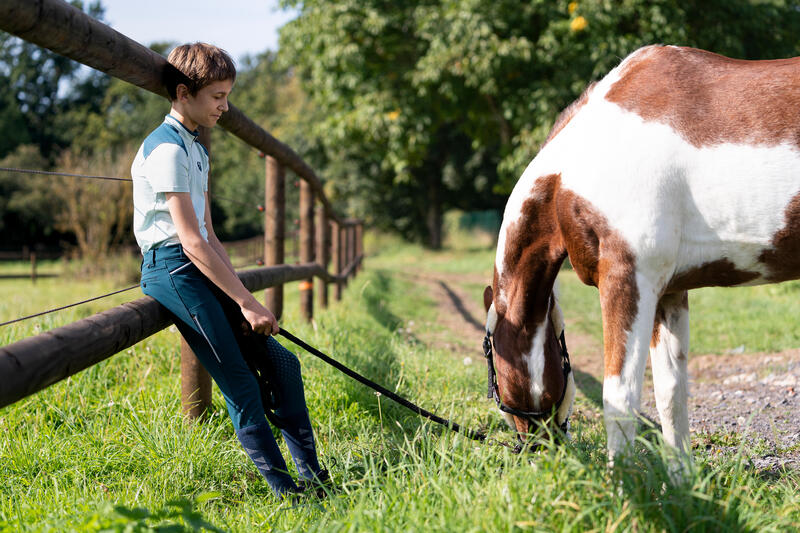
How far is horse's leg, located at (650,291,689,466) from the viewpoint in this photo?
2.47 metres

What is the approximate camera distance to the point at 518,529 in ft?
5.11

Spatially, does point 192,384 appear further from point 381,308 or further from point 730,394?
point 381,308

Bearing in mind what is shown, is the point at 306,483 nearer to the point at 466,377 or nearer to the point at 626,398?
the point at 626,398

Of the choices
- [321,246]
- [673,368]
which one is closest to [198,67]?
[673,368]

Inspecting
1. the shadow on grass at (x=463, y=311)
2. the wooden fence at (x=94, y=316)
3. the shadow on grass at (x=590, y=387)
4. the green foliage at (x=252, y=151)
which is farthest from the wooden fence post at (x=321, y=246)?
the green foliage at (x=252, y=151)

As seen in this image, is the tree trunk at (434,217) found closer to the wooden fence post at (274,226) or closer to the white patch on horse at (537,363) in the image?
the wooden fence post at (274,226)

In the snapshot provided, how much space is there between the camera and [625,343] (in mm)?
2082

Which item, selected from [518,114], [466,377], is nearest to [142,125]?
[518,114]

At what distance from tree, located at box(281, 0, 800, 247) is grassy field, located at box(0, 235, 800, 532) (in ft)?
29.6

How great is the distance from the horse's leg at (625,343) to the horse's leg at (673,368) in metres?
0.43

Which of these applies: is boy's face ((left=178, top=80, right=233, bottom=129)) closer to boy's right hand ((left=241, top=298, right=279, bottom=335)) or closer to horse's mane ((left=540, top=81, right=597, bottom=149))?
boy's right hand ((left=241, top=298, right=279, bottom=335))

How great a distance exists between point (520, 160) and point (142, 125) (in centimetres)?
3399

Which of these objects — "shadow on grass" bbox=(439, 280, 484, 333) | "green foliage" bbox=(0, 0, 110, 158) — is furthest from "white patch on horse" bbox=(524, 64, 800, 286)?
"green foliage" bbox=(0, 0, 110, 158)

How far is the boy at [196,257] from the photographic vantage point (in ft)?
6.62
